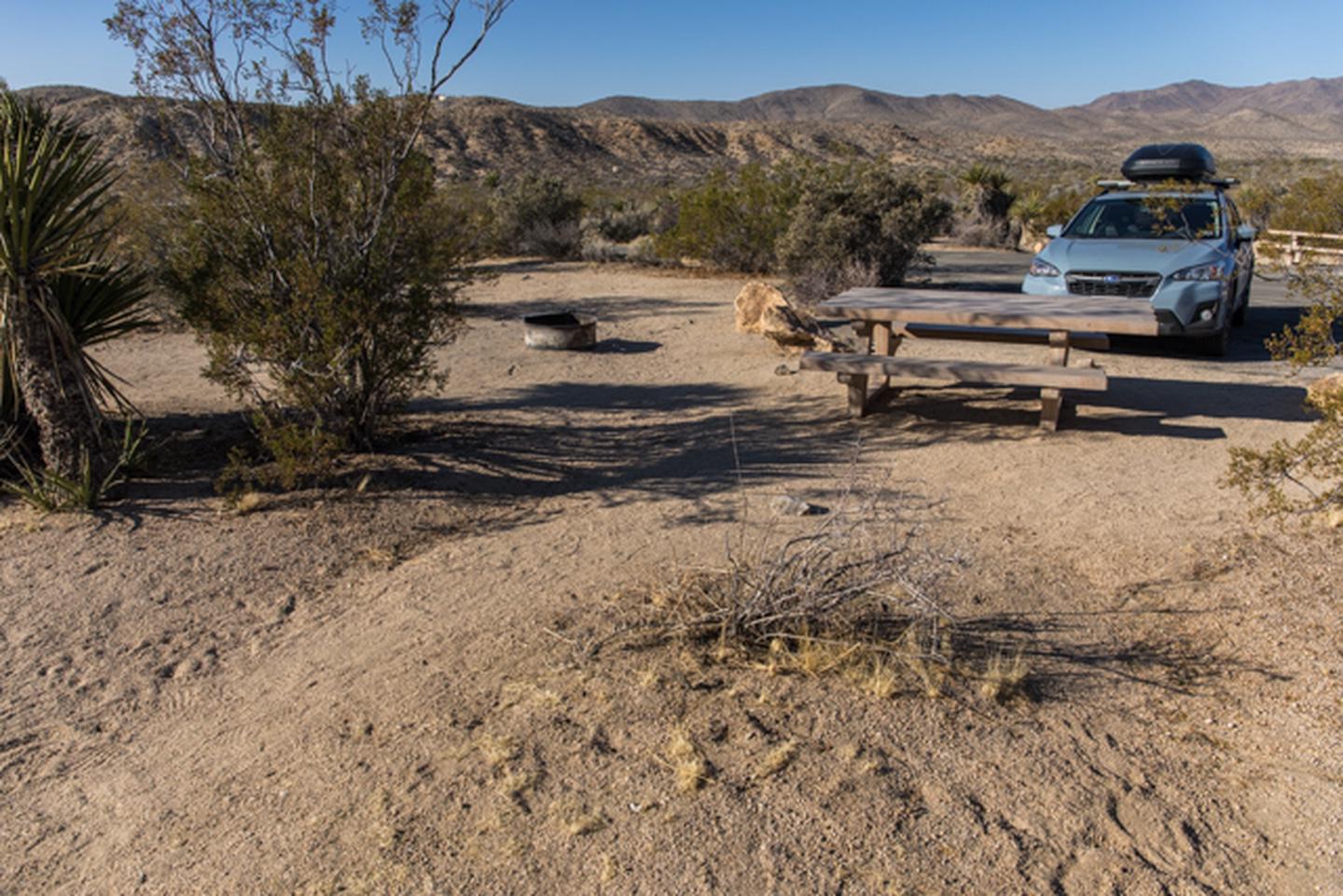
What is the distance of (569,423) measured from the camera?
25.4 feet

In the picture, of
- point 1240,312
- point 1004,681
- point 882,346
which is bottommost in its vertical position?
point 1240,312

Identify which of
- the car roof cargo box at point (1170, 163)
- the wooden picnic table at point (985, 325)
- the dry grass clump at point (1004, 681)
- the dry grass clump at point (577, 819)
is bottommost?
the dry grass clump at point (1004, 681)

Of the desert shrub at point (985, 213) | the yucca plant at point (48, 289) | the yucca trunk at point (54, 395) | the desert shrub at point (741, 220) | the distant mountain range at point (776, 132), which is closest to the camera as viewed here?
the yucca plant at point (48, 289)

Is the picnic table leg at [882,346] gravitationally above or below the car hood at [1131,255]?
below

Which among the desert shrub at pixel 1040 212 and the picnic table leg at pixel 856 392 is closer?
the picnic table leg at pixel 856 392

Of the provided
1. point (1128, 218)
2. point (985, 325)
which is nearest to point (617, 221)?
point (1128, 218)

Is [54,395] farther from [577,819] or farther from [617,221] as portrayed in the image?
[617,221]

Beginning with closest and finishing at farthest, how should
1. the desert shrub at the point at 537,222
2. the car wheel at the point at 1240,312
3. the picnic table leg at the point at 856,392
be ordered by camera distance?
the picnic table leg at the point at 856,392 < the car wheel at the point at 1240,312 < the desert shrub at the point at 537,222

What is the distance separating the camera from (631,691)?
3.64m

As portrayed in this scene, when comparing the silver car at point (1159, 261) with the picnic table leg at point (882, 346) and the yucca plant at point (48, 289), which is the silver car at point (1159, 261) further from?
the yucca plant at point (48, 289)

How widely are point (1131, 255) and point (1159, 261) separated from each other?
27 cm

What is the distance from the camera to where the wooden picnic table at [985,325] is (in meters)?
6.55

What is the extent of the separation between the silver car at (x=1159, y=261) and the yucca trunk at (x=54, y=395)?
7.71 m

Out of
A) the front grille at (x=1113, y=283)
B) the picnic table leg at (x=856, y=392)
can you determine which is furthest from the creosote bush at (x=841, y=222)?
the picnic table leg at (x=856, y=392)
